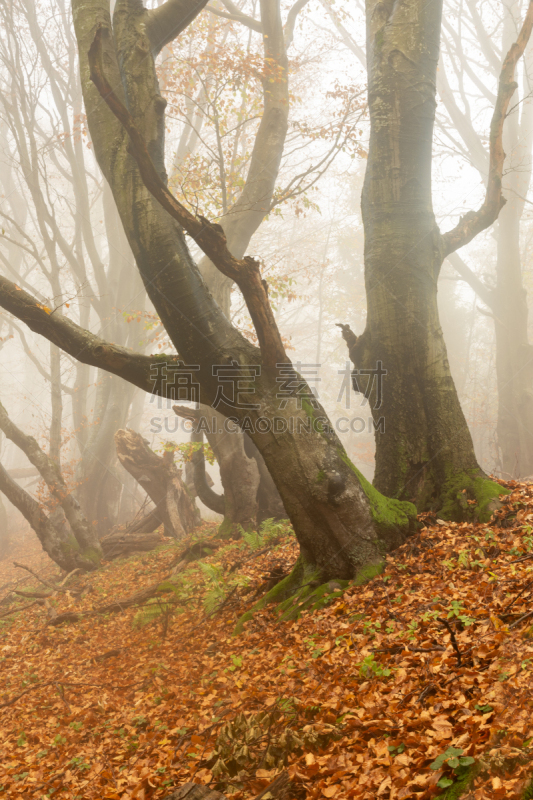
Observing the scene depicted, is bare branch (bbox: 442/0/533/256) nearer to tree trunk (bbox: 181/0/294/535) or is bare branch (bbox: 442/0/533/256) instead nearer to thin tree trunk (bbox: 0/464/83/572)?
tree trunk (bbox: 181/0/294/535)

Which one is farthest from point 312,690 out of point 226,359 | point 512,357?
point 512,357

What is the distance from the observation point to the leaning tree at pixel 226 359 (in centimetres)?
457

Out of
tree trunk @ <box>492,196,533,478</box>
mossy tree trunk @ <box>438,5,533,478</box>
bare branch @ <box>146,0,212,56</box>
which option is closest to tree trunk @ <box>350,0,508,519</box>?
bare branch @ <box>146,0,212,56</box>

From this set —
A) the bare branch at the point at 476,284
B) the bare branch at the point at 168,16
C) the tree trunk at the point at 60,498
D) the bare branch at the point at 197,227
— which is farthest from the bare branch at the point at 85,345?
the bare branch at the point at 476,284

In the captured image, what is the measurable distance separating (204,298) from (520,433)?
1213cm

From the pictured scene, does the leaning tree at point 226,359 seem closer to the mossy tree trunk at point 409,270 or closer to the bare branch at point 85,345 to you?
the bare branch at point 85,345

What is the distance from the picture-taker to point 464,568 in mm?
4125

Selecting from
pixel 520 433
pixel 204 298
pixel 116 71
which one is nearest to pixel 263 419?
pixel 204 298

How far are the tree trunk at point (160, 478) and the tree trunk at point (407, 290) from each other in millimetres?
6396

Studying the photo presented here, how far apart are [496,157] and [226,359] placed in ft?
14.0

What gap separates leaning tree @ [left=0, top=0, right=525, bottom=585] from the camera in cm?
457

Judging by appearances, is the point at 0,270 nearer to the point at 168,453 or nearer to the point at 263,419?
the point at 168,453

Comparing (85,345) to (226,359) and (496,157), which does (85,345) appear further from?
(496,157)

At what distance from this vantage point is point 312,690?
3.16 m
